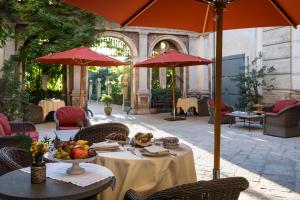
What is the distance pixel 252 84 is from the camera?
11.2 m

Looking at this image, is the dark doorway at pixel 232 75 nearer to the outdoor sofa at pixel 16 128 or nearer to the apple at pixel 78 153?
the outdoor sofa at pixel 16 128

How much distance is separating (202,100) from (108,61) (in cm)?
697

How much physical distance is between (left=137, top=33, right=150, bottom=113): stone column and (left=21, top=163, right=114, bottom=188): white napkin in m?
11.7

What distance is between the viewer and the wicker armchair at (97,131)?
12.5ft

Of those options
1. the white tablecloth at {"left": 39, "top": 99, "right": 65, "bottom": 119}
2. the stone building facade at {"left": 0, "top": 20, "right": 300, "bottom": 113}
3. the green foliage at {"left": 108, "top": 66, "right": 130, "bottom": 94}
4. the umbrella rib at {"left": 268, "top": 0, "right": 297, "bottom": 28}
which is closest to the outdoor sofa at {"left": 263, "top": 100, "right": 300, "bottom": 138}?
the stone building facade at {"left": 0, "top": 20, "right": 300, "bottom": 113}

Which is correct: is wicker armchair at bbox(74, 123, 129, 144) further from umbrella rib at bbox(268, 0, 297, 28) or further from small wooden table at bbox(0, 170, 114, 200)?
umbrella rib at bbox(268, 0, 297, 28)

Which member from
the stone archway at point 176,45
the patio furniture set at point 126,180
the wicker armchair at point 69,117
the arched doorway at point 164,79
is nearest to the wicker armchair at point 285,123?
the wicker armchair at point 69,117

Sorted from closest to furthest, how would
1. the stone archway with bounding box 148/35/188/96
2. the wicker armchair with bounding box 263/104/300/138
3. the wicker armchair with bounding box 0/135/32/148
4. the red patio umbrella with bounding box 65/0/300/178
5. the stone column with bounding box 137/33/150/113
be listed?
the red patio umbrella with bounding box 65/0/300/178
the wicker armchair with bounding box 0/135/32/148
the wicker armchair with bounding box 263/104/300/138
the stone column with bounding box 137/33/150/113
the stone archway with bounding box 148/35/188/96

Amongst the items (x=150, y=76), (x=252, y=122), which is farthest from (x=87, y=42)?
(x=252, y=122)

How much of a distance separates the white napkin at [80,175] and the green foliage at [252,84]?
918cm

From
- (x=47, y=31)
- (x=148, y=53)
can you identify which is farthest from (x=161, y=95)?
(x=47, y=31)

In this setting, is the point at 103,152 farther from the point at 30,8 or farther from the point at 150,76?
the point at 150,76

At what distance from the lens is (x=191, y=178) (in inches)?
121

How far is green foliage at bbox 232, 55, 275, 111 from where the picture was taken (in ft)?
35.4
